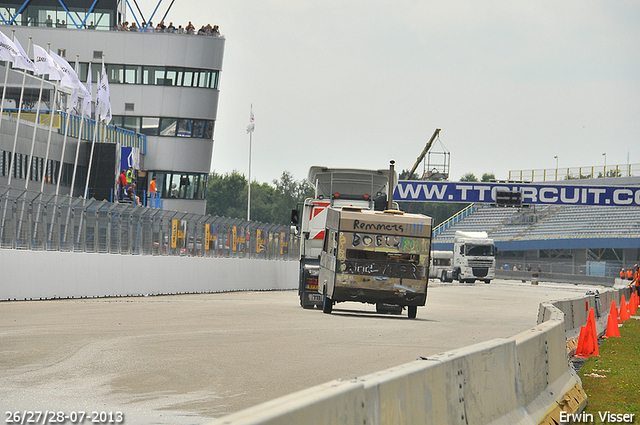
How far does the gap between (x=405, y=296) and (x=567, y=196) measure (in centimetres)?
4217

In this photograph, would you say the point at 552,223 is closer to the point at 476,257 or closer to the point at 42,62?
the point at 476,257

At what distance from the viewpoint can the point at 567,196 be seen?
61281 millimetres

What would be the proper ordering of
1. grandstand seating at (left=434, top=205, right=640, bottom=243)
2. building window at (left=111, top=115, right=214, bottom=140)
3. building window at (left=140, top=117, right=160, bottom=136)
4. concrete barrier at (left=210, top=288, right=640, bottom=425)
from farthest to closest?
grandstand seating at (left=434, top=205, right=640, bottom=243)
building window at (left=140, top=117, right=160, bottom=136)
building window at (left=111, top=115, right=214, bottom=140)
concrete barrier at (left=210, top=288, right=640, bottom=425)

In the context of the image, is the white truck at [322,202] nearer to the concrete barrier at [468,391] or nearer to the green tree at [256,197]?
the concrete barrier at [468,391]

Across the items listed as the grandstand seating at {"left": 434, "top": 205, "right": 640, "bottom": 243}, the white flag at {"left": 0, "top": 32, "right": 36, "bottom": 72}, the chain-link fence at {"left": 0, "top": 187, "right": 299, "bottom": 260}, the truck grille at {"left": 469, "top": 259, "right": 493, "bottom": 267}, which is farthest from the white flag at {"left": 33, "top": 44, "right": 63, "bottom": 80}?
the grandstand seating at {"left": 434, "top": 205, "right": 640, "bottom": 243}

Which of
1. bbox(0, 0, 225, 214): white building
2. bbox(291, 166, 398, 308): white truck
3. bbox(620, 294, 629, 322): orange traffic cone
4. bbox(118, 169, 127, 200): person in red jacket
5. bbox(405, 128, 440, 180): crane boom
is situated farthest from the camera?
bbox(405, 128, 440, 180): crane boom

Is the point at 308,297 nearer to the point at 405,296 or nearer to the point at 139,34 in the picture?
the point at 405,296

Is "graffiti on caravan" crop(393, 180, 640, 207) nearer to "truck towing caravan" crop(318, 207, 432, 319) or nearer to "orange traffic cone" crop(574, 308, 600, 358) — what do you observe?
"truck towing caravan" crop(318, 207, 432, 319)

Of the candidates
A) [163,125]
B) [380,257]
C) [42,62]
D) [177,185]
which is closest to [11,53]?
[42,62]

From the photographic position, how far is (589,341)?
1502 cm

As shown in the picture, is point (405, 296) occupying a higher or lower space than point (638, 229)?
lower

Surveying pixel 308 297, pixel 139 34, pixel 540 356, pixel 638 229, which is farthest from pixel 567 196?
pixel 540 356

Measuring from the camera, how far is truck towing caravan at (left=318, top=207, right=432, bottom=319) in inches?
853

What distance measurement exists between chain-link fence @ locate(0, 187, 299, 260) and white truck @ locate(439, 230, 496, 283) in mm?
30673
